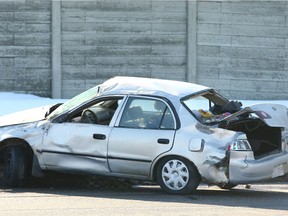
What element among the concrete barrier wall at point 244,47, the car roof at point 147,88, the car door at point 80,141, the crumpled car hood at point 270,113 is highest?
the concrete barrier wall at point 244,47

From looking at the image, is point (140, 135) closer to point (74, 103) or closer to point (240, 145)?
point (74, 103)

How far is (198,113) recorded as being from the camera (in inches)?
335

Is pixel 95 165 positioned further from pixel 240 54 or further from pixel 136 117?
pixel 240 54

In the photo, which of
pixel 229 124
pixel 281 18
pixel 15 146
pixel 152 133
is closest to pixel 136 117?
pixel 152 133

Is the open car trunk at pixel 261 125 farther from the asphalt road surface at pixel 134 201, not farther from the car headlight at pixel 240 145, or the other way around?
the asphalt road surface at pixel 134 201

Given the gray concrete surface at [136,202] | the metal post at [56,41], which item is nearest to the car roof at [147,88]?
the gray concrete surface at [136,202]

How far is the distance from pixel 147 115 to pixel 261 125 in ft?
5.23

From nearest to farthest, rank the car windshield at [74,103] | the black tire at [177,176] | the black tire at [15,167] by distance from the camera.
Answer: the black tire at [177,176], the black tire at [15,167], the car windshield at [74,103]

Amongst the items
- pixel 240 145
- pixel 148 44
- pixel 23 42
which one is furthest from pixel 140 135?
pixel 23 42

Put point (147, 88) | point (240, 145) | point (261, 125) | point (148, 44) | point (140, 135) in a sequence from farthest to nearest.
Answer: point (148, 44) → point (261, 125) → point (147, 88) → point (140, 135) → point (240, 145)

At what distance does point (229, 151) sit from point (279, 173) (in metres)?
0.83

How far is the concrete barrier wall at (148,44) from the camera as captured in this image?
14250 millimetres

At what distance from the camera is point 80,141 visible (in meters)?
8.47

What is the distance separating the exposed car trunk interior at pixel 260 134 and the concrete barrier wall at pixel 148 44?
5939 millimetres
